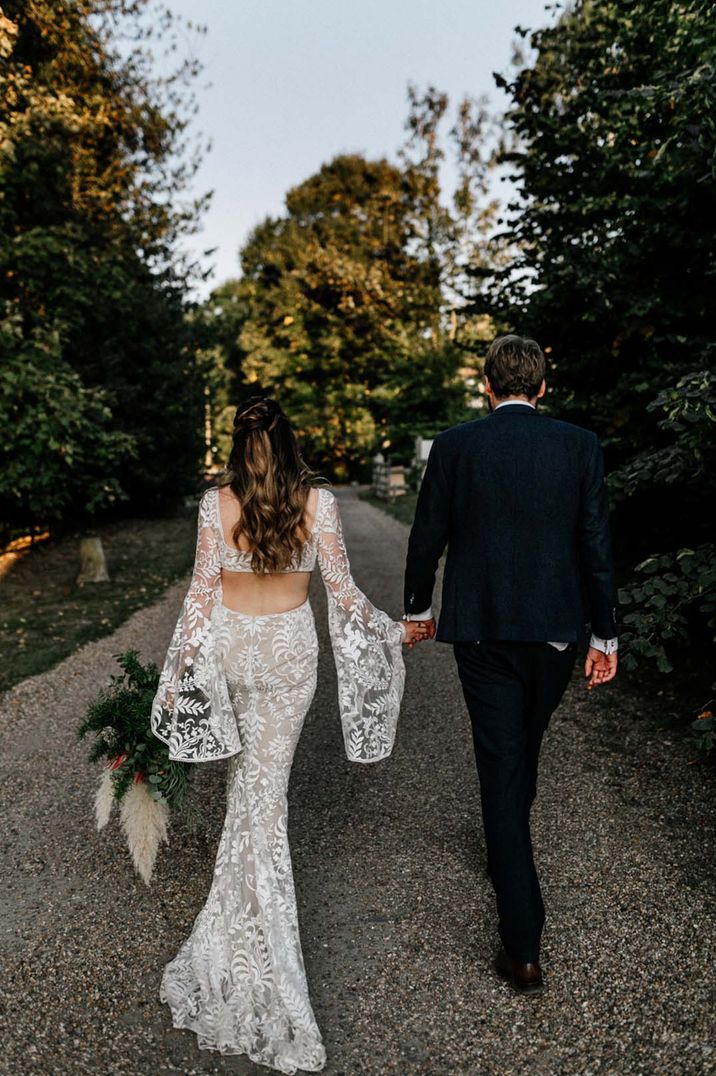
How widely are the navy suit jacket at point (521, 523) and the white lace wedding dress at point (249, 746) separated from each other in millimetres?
409

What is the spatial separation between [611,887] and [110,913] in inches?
81.7

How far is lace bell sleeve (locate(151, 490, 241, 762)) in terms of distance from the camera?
2785 millimetres

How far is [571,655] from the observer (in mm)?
2914

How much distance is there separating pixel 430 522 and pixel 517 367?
0.61 meters

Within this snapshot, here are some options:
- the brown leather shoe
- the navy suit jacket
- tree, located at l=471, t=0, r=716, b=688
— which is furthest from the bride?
tree, located at l=471, t=0, r=716, b=688

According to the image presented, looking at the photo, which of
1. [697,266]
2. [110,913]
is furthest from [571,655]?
[697,266]

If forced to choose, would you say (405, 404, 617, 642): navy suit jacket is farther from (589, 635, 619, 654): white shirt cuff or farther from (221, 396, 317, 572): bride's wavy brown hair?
(221, 396, 317, 572): bride's wavy brown hair

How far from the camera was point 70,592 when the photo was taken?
10.9 m

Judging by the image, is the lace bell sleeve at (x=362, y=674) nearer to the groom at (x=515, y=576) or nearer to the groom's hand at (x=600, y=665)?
the groom at (x=515, y=576)

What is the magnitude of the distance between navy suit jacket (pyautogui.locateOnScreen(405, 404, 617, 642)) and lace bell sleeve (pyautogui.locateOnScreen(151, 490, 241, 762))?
734 mm


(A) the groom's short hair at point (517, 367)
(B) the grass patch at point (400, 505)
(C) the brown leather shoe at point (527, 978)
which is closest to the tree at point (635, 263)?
(A) the groom's short hair at point (517, 367)

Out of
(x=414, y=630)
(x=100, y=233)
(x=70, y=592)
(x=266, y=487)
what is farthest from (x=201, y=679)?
(x=100, y=233)

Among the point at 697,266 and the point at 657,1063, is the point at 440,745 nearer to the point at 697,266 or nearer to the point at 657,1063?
the point at 657,1063

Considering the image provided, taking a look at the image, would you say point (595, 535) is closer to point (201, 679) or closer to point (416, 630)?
point (416, 630)
